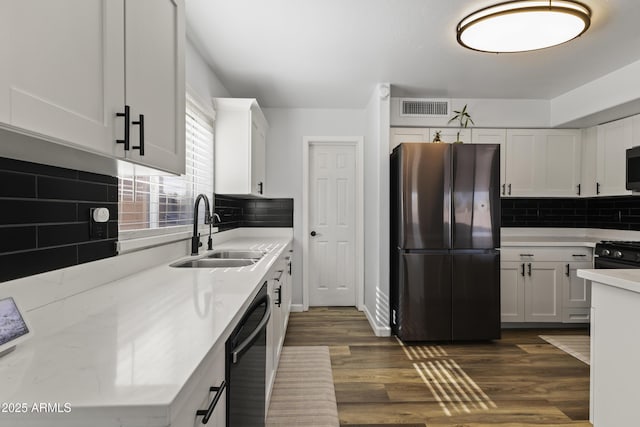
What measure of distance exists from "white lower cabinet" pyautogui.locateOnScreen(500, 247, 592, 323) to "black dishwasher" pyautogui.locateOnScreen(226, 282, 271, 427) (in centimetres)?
304

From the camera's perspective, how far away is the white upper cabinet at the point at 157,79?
3.71 feet

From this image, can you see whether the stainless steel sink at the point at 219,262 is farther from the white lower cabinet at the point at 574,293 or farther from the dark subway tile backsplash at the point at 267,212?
the white lower cabinet at the point at 574,293

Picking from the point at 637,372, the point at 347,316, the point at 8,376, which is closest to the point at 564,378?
the point at 637,372

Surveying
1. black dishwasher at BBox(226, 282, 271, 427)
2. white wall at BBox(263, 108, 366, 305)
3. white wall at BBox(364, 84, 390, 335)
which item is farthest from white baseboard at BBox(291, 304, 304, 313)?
black dishwasher at BBox(226, 282, 271, 427)

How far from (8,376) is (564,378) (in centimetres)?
321

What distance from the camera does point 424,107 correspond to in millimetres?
3832

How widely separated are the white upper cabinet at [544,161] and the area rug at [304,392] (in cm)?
284

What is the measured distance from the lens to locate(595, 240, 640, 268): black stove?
292cm

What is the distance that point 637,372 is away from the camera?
A: 1.56 metres

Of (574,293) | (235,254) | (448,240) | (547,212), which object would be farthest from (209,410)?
(547,212)

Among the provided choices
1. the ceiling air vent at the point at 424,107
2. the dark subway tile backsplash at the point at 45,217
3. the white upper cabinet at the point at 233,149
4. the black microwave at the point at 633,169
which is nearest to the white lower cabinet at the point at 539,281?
the black microwave at the point at 633,169

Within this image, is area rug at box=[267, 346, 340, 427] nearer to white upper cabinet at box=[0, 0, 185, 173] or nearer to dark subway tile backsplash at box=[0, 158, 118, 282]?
dark subway tile backsplash at box=[0, 158, 118, 282]

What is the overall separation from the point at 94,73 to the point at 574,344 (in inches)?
163

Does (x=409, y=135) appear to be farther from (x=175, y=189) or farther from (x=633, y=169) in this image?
(x=175, y=189)
